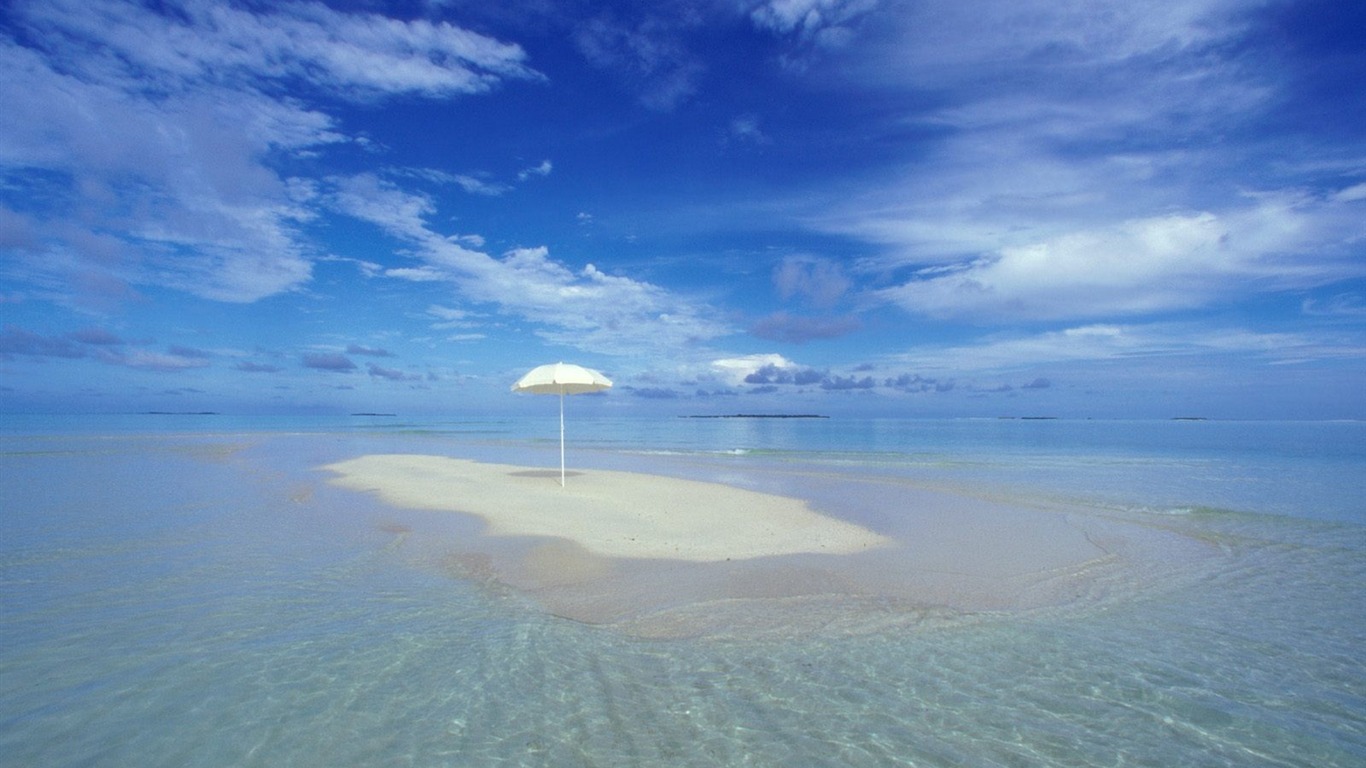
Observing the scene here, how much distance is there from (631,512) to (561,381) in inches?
200

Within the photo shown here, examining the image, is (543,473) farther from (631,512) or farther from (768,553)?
(768,553)

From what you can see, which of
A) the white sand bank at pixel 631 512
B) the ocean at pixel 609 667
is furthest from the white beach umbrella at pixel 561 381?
the ocean at pixel 609 667

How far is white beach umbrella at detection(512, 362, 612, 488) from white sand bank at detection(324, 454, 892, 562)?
251cm

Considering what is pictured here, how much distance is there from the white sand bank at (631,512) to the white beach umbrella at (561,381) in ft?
8.25

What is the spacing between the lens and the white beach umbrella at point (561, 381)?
61.6 feet

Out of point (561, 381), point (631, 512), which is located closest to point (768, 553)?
point (631, 512)

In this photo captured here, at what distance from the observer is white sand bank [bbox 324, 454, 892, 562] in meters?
12.0

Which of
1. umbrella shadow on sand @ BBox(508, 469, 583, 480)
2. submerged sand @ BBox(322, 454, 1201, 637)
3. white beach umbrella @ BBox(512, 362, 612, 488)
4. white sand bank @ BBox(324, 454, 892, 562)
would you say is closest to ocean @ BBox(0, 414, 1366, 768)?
submerged sand @ BBox(322, 454, 1201, 637)

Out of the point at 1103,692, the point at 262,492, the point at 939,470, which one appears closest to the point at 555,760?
the point at 1103,692

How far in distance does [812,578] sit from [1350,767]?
19.2 feet

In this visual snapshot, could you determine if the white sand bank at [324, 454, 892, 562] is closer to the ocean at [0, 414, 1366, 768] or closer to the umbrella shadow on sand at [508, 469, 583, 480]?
the umbrella shadow on sand at [508, 469, 583, 480]

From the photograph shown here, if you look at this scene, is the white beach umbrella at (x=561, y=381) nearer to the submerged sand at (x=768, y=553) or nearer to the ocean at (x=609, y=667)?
the submerged sand at (x=768, y=553)

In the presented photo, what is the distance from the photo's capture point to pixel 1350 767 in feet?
16.4

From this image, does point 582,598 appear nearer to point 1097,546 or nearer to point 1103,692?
point 1103,692
